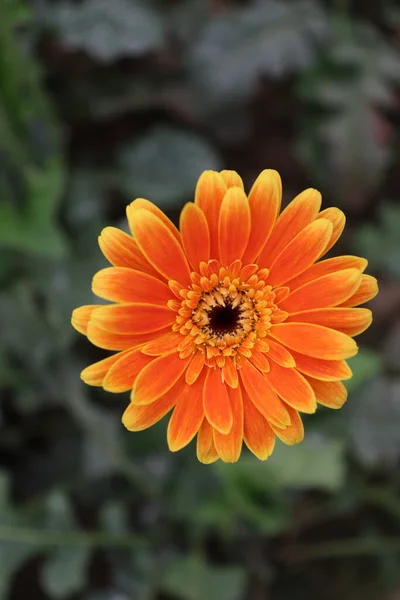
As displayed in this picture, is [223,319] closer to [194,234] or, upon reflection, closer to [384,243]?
[194,234]

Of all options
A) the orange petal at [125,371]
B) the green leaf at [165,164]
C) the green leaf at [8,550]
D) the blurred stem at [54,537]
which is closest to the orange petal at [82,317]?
the orange petal at [125,371]

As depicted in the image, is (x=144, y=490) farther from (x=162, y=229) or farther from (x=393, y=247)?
(x=162, y=229)

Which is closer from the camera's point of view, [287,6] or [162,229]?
[162,229]

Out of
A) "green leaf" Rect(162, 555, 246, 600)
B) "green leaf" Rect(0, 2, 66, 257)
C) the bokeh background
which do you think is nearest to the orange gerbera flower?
the bokeh background

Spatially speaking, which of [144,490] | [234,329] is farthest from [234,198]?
[144,490]

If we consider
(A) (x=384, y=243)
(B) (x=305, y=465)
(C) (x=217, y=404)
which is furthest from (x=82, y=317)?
(A) (x=384, y=243)

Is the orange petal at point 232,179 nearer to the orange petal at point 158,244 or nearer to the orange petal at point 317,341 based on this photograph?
the orange petal at point 158,244
